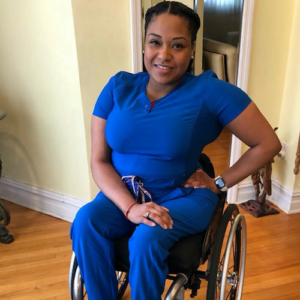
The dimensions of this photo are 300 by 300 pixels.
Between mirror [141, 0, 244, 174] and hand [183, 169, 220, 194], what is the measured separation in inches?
40.4

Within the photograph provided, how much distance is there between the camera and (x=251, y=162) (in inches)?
45.3

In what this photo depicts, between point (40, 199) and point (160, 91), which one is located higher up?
point (160, 91)

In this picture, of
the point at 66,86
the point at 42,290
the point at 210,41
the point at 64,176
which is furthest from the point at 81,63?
the point at 42,290

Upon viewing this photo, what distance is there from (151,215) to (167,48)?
53 centimetres

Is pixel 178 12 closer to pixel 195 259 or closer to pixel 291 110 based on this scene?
pixel 195 259

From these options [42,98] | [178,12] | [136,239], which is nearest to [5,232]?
[42,98]

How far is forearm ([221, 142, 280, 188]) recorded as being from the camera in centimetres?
113

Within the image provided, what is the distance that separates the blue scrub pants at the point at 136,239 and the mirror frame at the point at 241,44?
0.89m

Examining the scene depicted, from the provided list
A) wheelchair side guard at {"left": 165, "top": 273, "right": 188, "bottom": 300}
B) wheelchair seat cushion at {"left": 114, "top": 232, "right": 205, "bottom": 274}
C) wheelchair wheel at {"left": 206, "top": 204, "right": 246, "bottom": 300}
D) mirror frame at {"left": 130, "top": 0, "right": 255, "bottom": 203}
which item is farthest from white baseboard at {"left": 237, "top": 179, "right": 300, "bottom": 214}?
wheelchair side guard at {"left": 165, "top": 273, "right": 188, "bottom": 300}

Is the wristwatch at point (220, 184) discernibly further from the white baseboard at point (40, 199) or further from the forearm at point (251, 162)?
the white baseboard at point (40, 199)

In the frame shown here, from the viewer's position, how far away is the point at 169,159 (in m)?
1.12

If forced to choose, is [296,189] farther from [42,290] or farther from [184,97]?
[42,290]

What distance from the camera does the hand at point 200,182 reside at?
1.17 m

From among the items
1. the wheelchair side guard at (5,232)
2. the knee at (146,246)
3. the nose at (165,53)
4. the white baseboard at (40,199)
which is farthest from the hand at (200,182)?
the wheelchair side guard at (5,232)
